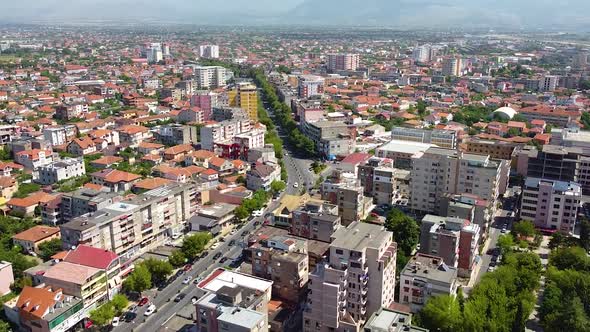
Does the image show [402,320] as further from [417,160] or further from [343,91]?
[343,91]

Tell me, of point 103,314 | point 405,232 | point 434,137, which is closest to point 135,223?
point 103,314

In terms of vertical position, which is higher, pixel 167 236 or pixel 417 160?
pixel 417 160

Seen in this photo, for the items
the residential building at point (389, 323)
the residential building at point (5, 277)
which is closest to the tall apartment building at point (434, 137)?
the residential building at point (389, 323)

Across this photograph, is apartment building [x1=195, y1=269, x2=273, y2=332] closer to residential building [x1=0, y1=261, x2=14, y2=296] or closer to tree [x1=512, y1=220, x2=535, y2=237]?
residential building [x1=0, y1=261, x2=14, y2=296]

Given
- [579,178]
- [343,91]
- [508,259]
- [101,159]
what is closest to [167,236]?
[101,159]

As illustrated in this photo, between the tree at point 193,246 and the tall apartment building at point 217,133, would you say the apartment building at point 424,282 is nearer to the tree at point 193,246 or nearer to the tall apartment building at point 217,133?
the tree at point 193,246

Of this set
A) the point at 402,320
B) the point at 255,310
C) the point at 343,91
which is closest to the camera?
the point at 402,320

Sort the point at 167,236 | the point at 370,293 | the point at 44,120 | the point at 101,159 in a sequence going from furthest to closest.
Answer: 1. the point at 44,120
2. the point at 101,159
3. the point at 167,236
4. the point at 370,293

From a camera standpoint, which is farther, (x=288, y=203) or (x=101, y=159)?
(x=101, y=159)
